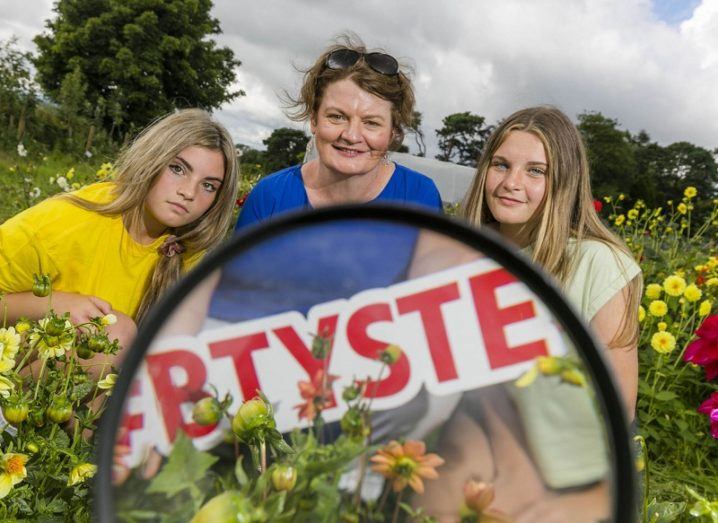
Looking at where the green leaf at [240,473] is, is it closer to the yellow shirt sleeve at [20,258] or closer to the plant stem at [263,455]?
the plant stem at [263,455]

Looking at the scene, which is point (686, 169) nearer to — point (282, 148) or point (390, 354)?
point (282, 148)

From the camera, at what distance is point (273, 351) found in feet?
1.39

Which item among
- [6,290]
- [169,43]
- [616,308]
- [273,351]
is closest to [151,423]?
[273,351]

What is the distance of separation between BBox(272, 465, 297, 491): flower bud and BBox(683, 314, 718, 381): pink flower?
163 cm

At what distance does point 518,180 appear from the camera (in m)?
1.33

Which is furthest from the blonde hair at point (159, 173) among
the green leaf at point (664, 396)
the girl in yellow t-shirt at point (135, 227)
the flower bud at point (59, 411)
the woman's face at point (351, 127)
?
the green leaf at point (664, 396)

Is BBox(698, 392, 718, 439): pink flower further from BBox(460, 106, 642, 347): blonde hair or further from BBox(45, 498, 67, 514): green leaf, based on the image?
BBox(45, 498, 67, 514): green leaf

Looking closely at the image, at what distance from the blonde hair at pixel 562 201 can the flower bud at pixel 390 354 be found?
38.1 inches

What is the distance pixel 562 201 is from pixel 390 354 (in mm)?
1027

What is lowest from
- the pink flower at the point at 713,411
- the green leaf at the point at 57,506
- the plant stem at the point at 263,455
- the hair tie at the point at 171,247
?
the green leaf at the point at 57,506

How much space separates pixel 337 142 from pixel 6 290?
925mm

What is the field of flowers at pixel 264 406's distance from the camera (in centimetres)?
87

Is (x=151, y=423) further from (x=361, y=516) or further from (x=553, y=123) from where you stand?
(x=553, y=123)

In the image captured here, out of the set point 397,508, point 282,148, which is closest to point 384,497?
point 397,508
